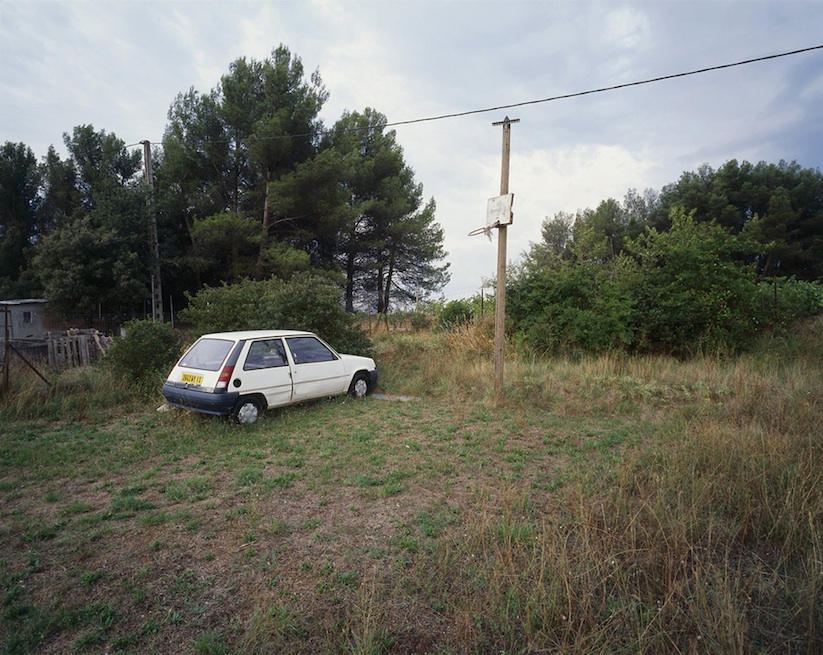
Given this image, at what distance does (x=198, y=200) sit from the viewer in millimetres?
23312

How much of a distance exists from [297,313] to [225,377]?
14.5 feet

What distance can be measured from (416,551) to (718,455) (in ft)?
10.8

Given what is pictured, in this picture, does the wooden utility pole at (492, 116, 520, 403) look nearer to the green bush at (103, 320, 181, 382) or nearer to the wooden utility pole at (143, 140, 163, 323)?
the green bush at (103, 320, 181, 382)

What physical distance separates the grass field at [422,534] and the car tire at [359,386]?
1964mm

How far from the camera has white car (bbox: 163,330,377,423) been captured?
646 cm

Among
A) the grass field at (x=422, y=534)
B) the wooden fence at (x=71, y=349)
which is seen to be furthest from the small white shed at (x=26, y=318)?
the grass field at (x=422, y=534)

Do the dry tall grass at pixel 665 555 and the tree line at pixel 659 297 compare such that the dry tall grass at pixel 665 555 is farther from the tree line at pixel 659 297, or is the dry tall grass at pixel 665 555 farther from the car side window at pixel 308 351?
the tree line at pixel 659 297

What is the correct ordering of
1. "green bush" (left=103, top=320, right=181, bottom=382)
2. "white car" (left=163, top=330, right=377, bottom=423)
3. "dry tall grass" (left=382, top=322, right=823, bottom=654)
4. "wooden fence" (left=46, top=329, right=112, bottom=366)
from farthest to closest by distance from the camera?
"wooden fence" (left=46, top=329, right=112, bottom=366), "green bush" (left=103, top=320, right=181, bottom=382), "white car" (left=163, top=330, right=377, bottom=423), "dry tall grass" (left=382, top=322, right=823, bottom=654)

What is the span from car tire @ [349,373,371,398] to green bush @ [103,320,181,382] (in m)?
4.02

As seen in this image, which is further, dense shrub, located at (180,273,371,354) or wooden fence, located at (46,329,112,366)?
wooden fence, located at (46,329,112,366)

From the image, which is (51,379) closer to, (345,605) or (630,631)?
(345,605)

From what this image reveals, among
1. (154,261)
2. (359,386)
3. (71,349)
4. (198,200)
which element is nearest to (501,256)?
(359,386)

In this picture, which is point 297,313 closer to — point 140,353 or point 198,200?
point 140,353

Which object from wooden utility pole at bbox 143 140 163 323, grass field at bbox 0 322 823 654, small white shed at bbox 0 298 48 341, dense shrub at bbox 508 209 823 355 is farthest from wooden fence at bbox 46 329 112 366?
dense shrub at bbox 508 209 823 355
